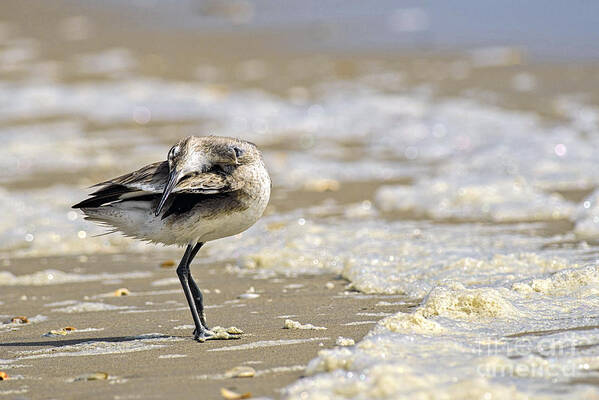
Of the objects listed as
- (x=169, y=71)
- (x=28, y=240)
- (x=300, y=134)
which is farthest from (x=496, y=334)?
(x=169, y=71)

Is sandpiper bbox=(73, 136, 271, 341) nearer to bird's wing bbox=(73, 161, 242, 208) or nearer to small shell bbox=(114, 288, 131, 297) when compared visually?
bird's wing bbox=(73, 161, 242, 208)

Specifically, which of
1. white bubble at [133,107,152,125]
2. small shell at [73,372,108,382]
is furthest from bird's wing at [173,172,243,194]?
white bubble at [133,107,152,125]

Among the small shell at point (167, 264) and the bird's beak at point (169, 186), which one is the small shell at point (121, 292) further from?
the bird's beak at point (169, 186)

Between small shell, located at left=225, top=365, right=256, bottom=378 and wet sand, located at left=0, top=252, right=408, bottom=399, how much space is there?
0.04 m

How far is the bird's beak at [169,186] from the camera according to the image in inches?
186

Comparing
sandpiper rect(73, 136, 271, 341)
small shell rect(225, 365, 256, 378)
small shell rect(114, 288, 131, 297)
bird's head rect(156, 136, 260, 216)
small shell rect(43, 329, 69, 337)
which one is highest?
bird's head rect(156, 136, 260, 216)

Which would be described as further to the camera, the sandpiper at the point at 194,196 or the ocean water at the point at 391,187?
the sandpiper at the point at 194,196

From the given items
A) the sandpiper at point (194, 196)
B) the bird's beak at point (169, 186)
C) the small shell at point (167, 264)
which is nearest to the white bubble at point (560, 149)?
the small shell at point (167, 264)

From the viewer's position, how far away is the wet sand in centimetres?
401

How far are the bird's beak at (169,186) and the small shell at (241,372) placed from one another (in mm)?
1089

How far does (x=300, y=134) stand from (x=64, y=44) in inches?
351

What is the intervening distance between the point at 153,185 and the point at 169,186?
0.26 metres

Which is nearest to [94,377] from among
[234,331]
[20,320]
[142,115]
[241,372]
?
[241,372]

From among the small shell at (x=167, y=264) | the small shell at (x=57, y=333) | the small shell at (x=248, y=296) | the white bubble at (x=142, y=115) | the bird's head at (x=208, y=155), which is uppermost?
the white bubble at (x=142, y=115)
